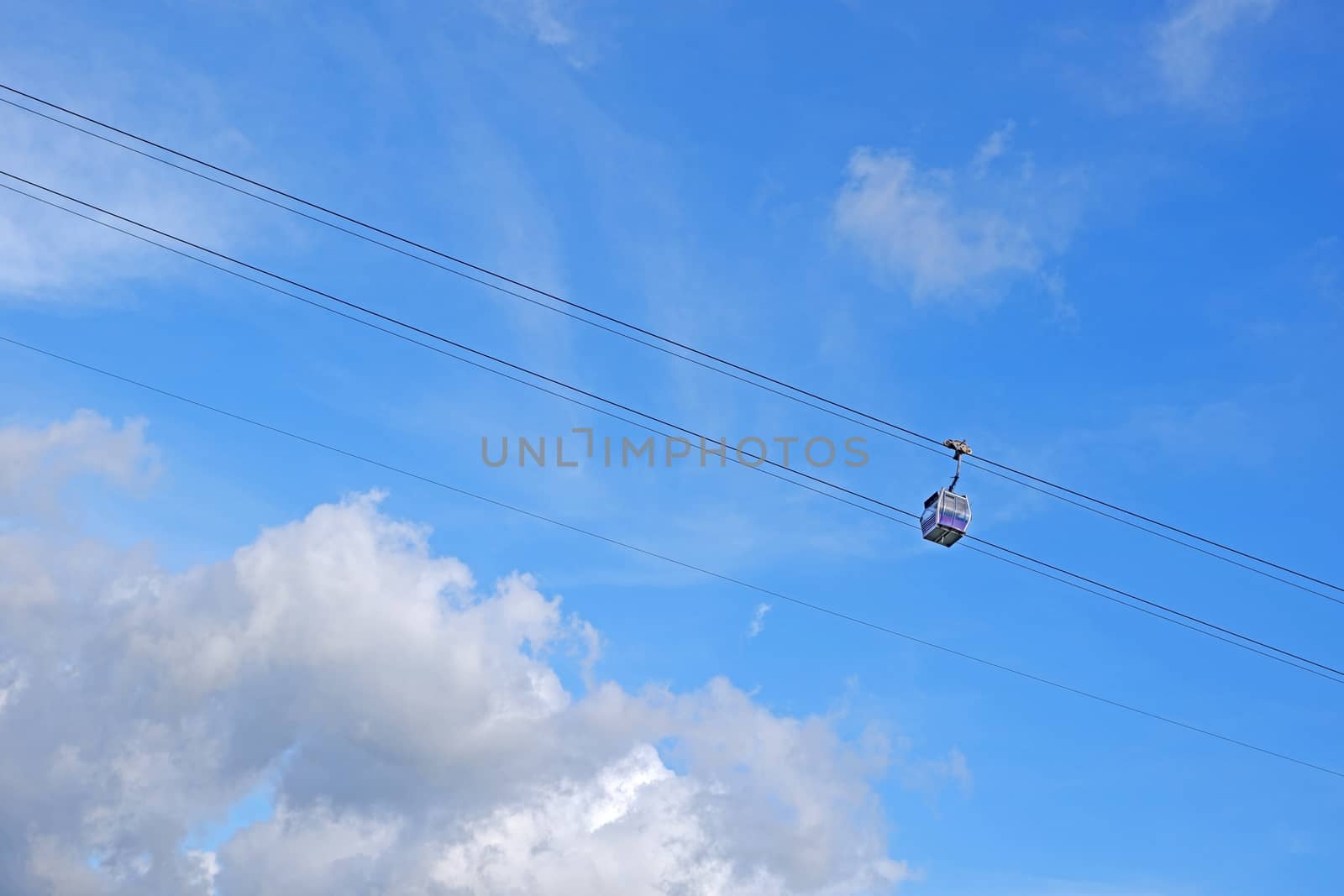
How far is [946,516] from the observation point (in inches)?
1700

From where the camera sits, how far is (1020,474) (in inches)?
1684

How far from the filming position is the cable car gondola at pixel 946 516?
142ft

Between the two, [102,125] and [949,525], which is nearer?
[102,125]

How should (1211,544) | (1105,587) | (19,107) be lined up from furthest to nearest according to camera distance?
1. (1211,544)
2. (1105,587)
3. (19,107)

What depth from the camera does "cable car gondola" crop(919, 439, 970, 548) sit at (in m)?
43.2

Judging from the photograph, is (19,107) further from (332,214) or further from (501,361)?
(501,361)

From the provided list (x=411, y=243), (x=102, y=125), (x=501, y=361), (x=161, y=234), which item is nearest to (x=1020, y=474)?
(x=501, y=361)

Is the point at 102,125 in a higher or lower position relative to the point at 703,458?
higher

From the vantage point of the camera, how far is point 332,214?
40906 millimetres

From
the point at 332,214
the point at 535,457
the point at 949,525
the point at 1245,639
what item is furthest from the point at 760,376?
the point at 1245,639

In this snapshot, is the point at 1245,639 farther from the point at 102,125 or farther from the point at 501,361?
the point at 102,125

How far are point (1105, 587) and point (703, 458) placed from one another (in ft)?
46.1

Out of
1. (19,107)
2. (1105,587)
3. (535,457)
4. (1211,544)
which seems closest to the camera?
(19,107)

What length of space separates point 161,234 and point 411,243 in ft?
25.3
